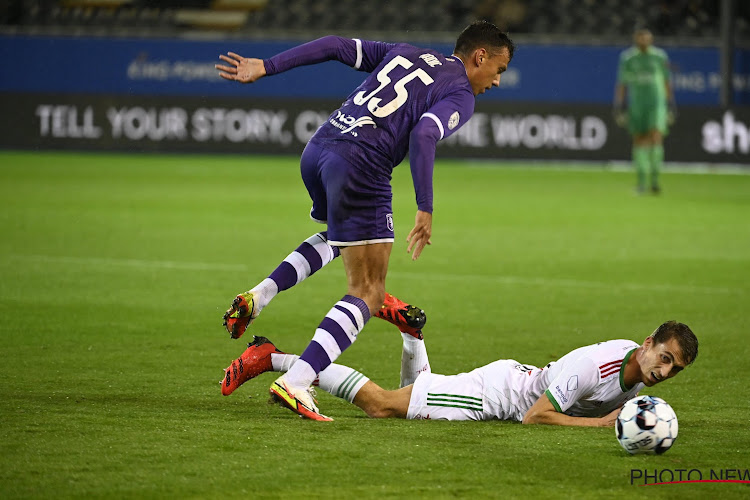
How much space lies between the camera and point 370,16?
27.6m

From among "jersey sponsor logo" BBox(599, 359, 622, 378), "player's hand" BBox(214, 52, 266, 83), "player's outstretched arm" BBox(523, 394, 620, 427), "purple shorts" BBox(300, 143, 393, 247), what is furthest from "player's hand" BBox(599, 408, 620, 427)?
"player's hand" BBox(214, 52, 266, 83)

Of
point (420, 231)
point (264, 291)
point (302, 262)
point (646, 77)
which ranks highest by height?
point (646, 77)

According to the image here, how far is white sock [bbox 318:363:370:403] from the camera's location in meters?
5.61

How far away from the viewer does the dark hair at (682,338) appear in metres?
5.07

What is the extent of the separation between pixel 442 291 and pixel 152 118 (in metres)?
15.1

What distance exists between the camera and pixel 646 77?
19078mm

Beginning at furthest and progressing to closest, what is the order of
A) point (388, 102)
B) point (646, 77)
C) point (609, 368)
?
1. point (646, 77)
2. point (388, 102)
3. point (609, 368)

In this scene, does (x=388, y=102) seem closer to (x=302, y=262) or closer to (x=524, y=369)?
(x=302, y=262)

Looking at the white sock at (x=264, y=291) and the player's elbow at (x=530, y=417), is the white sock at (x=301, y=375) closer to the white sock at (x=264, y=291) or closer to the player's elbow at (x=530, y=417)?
the white sock at (x=264, y=291)

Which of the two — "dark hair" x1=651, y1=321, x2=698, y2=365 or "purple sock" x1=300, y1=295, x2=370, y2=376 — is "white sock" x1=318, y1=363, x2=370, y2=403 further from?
"dark hair" x1=651, y1=321, x2=698, y2=365

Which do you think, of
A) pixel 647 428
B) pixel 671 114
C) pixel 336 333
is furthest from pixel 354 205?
pixel 671 114

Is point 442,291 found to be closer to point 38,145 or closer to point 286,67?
point 286,67

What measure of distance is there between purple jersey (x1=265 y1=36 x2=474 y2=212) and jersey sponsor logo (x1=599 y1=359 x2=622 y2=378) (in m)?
1.27

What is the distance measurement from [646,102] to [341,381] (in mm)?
14345
